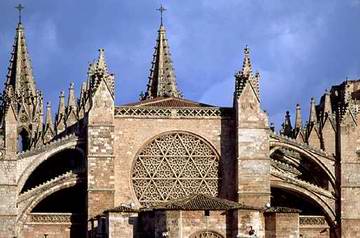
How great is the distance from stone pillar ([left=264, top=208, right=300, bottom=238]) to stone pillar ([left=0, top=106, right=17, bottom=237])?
38.7 feet

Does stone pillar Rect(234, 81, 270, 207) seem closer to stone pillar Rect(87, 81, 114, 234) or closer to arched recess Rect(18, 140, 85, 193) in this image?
stone pillar Rect(87, 81, 114, 234)

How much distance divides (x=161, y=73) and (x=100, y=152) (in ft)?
65.5

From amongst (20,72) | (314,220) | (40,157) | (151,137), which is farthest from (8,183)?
(20,72)

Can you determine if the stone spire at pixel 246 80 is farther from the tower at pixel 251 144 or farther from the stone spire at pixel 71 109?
the stone spire at pixel 71 109

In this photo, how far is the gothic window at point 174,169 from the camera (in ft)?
206

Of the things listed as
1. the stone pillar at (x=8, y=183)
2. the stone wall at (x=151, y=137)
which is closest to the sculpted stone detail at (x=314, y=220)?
the stone wall at (x=151, y=137)

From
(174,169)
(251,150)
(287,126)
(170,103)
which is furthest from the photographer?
(287,126)

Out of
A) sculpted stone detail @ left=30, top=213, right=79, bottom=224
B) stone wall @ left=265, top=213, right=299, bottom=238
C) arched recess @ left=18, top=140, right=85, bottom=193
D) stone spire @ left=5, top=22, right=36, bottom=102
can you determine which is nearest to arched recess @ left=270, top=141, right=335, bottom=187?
stone wall @ left=265, top=213, right=299, bottom=238

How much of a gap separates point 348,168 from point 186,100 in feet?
29.8

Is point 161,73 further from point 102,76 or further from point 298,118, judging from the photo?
point 102,76

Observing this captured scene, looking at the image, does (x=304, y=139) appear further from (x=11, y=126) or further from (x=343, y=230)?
(x=11, y=126)

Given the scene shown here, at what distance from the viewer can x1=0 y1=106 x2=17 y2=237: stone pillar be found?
6047 cm

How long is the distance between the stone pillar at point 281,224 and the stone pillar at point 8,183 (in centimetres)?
1179

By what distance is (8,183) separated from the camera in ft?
200
